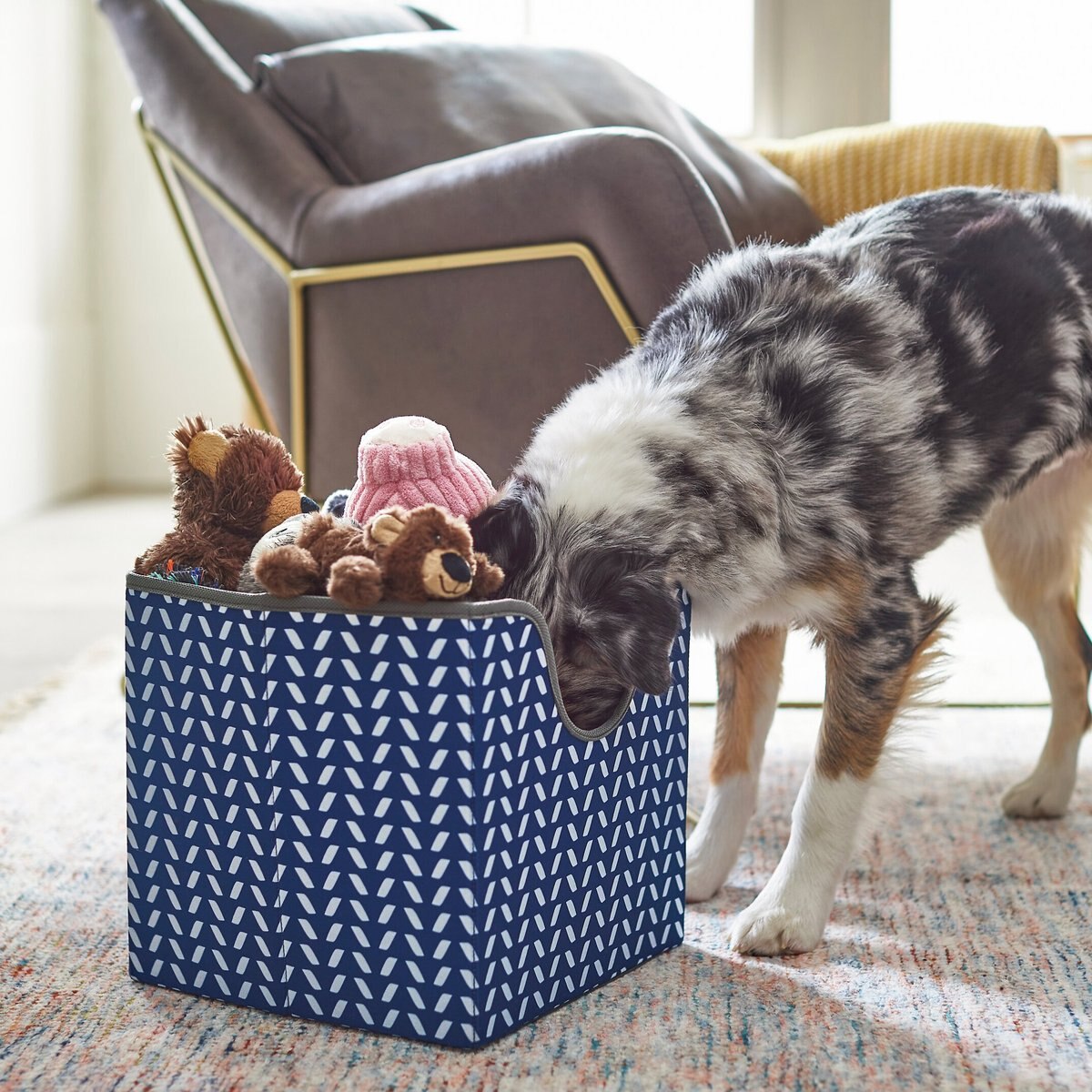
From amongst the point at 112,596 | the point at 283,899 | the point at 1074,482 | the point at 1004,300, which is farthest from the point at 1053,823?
the point at 112,596

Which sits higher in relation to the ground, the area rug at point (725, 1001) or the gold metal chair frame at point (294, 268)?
the gold metal chair frame at point (294, 268)

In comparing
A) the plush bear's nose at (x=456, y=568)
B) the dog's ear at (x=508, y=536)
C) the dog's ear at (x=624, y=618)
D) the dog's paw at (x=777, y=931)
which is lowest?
the dog's paw at (x=777, y=931)

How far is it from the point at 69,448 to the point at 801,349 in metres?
4.66

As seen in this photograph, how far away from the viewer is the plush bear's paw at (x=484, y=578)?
1.06 m

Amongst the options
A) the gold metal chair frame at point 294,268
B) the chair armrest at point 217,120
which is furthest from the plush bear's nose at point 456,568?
the chair armrest at point 217,120

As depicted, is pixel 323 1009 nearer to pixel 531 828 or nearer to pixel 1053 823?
pixel 531 828

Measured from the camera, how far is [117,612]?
3.27 meters

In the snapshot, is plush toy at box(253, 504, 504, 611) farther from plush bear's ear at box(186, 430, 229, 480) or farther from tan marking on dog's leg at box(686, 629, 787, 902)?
tan marking on dog's leg at box(686, 629, 787, 902)

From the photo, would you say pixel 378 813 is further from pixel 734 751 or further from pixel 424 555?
pixel 734 751

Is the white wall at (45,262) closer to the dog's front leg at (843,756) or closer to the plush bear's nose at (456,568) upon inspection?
the dog's front leg at (843,756)

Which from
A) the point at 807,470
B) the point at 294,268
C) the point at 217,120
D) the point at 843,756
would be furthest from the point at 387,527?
the point at 217,120

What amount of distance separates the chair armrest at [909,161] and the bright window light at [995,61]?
107 inches

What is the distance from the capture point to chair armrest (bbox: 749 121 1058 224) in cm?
227

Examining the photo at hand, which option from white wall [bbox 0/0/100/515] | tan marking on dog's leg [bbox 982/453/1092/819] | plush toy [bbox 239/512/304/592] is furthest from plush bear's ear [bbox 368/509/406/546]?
white wall [bbox 0/0/100/515]
